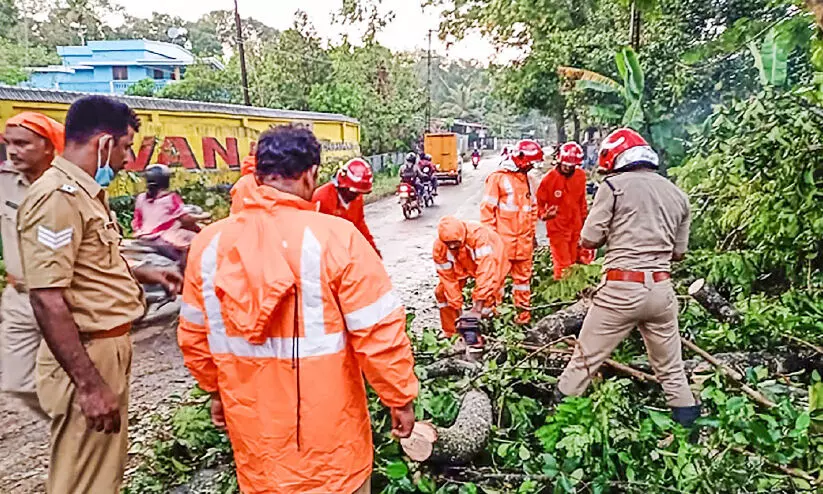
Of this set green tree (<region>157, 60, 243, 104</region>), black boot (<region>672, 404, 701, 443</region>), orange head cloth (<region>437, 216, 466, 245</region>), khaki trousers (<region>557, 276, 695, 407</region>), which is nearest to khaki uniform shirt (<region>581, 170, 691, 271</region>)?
khaki trousers (<region>557, 276, 695, 407</region>)

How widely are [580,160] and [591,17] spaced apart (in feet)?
32.1

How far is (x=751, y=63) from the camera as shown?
10523mm

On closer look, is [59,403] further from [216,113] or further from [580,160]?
[216,113]

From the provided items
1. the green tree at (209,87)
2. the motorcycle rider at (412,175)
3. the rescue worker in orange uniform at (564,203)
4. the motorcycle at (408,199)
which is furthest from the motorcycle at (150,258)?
the green tree at (209,87)

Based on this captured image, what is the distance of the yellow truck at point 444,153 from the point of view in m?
26.1

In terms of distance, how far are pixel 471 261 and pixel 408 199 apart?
10279mm

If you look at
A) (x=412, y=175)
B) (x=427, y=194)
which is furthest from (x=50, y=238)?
(x=427, y=194)

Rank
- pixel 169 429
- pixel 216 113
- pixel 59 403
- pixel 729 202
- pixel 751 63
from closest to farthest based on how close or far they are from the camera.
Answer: pixel 59 403, pixel 169 429, pixel 729 202, pixel 751 63, pixel 216 113

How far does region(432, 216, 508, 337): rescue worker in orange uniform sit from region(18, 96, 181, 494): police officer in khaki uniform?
9.70 ft

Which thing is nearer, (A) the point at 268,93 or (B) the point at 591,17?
(B) the point at 591,17

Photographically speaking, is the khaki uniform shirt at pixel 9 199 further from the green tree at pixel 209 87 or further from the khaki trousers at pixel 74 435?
the green tree at pixel 209 87

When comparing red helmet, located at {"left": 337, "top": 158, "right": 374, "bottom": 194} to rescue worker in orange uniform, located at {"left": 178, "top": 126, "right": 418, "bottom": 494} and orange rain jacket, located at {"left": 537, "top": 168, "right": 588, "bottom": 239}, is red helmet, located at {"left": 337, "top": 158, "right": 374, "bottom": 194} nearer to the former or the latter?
orange rain jacket, located at {"left": 537, "top": 168, "right": 588, "bottom": 239}

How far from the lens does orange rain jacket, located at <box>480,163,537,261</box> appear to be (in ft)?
19.9

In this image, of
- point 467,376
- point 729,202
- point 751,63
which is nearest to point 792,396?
point 467,376
